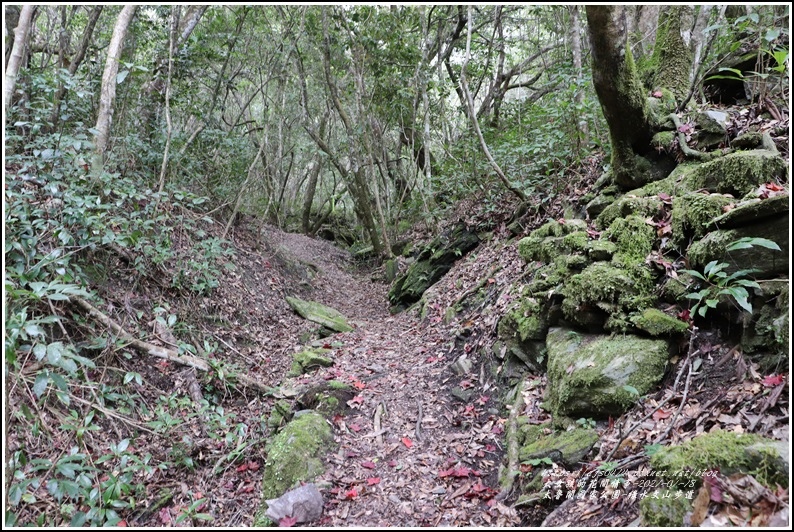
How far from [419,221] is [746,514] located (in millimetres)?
13493

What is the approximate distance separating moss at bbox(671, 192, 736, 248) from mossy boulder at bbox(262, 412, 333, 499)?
371 cm

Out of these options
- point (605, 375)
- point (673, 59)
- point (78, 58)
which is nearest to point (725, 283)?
point (605, 375)

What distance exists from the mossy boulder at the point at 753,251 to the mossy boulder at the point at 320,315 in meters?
5.70

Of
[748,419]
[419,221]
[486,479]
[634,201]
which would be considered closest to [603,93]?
[634,201]

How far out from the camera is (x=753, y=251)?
125 inches

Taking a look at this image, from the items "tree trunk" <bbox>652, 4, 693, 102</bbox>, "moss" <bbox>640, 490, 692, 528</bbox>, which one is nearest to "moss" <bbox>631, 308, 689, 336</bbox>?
"moss" <bbox>640, 490, 692, 528</bbox>

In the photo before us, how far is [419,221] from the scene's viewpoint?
15188 mm

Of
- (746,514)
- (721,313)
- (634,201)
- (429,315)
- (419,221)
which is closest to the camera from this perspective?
(746,514)

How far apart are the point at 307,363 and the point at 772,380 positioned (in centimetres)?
495

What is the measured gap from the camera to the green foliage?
9.71 ft

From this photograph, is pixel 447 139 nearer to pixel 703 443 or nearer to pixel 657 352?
pixel 657 352

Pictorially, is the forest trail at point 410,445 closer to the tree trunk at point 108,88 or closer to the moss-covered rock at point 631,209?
the moss-covered rock at point 631,209

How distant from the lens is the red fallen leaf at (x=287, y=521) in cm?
327

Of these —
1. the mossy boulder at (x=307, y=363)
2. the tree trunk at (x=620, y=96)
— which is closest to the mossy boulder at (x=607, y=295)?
the tree trunk at (x=620, y=96)
